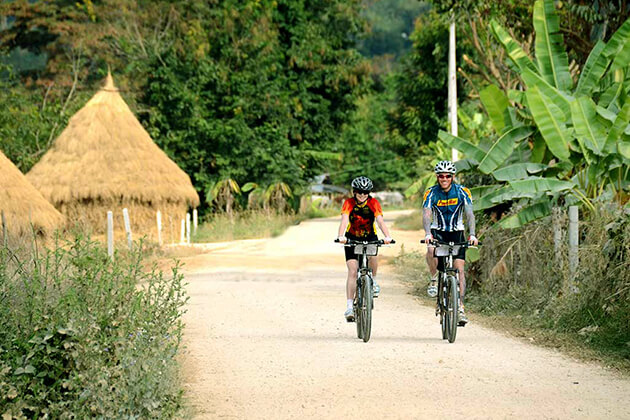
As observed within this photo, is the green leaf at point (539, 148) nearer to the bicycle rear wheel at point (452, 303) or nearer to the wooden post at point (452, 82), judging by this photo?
the bicycle rear wheel at point (452, 303)

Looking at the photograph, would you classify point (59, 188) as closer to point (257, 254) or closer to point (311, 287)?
point (257, 254)

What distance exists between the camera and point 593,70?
46.7 feet

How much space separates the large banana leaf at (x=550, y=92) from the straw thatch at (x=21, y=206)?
39.4 ft

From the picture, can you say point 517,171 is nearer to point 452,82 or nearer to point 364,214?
point 364,214

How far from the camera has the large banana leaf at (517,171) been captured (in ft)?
45.6

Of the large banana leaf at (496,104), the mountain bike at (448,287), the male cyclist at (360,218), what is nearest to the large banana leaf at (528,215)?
the large banana leaf at (496,104)

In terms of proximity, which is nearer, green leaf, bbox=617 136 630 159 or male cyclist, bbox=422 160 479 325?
A: male cyclist, bbox=422 160 479 325

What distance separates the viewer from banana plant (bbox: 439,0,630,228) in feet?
43.5

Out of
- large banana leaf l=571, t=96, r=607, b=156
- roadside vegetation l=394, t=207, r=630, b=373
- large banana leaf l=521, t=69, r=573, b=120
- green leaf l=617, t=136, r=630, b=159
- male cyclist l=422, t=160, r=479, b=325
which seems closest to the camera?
male cyclist l=422, t=160, r=479, b=325

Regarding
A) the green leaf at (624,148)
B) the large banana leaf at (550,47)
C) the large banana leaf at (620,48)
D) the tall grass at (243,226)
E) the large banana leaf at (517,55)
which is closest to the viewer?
the green leaf at (624,148)

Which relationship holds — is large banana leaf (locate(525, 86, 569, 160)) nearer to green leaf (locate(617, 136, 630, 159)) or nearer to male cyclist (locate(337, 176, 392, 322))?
green leaf (locate(617, 136, 630, 159))

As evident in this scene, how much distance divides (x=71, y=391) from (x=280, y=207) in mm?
32913

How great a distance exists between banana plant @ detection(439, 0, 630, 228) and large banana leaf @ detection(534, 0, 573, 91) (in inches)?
0.6

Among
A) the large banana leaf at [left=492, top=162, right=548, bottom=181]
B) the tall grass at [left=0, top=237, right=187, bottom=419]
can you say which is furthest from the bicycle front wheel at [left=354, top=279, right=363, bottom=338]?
the large banana leaf at [left=492, top=162, right=548, bottom=181]
